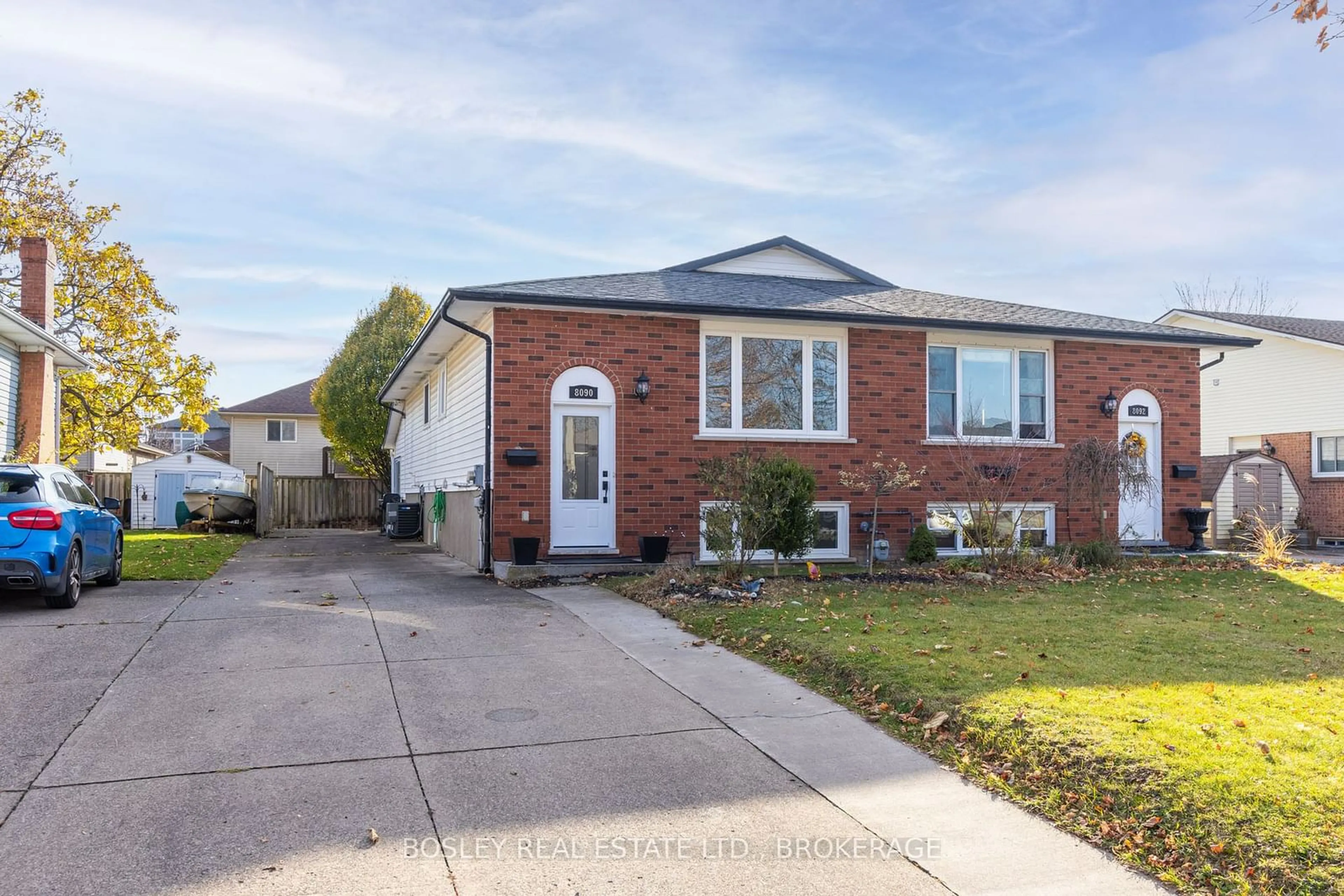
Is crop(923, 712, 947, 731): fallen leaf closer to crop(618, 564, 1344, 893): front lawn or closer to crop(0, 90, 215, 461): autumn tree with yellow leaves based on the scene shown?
crop(618, 564, 1344, 893): front lawn

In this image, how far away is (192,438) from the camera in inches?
2140

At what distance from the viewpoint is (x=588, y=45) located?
40.0ft

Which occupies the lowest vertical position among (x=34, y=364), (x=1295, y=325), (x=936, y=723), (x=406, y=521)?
(x=936, y=723)

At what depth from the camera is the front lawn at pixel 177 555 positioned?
42.2 feet

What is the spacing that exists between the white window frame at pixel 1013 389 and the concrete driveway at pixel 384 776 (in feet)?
28.6

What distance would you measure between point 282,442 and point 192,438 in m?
15.5

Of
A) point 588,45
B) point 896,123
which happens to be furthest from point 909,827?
point 896,123

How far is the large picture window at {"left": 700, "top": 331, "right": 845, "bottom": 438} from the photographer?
14.3 metres

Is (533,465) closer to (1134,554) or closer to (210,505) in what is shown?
(1134,554)

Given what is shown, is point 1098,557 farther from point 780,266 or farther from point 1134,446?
point 780,266

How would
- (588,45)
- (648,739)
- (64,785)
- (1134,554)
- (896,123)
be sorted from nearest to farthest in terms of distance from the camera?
(64,785)
(648,739)
(588,45)
(896,123)
(1134,554)

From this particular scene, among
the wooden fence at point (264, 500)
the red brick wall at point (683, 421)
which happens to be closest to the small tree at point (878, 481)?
the red brick wall at point (683, 421)

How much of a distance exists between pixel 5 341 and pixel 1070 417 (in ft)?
61.2

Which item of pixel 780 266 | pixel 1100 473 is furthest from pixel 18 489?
pixel 1100 473
